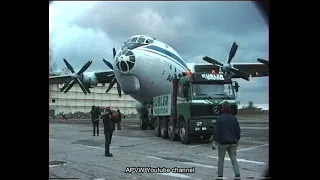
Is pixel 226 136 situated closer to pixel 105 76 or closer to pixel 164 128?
pixel 164 128

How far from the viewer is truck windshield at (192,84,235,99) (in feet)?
49.3

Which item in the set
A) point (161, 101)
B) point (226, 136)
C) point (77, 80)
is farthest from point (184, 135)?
point (77, 80)

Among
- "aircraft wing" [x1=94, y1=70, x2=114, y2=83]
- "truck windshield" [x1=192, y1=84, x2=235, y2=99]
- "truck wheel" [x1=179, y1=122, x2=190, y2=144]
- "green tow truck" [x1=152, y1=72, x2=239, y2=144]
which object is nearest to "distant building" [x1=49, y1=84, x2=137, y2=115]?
"aircraft wing" [x1=94, y1=70, x2=114, y2=83]

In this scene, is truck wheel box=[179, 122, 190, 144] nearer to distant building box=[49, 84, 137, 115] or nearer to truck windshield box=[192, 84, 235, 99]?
truck windshield box=[192, 84, 235, 99]

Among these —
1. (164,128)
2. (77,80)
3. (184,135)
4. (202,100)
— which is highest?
(77,80)

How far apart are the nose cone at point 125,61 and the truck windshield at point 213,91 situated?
650 centimetres

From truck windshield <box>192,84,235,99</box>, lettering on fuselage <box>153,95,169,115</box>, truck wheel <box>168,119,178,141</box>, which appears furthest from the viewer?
lettering on fuselage <box>153,95,169,115</box>

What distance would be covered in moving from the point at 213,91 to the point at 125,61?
7164 millimetres

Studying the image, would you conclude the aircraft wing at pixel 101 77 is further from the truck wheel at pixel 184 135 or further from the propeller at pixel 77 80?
the truck wheel at pixel 184 135

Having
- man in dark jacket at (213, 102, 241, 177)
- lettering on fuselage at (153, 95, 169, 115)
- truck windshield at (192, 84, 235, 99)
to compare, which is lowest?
man in dark jacket at (213, 102, 241, 177)

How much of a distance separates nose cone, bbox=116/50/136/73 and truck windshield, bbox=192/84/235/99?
Result: 650 cm

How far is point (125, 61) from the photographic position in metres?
20.9
